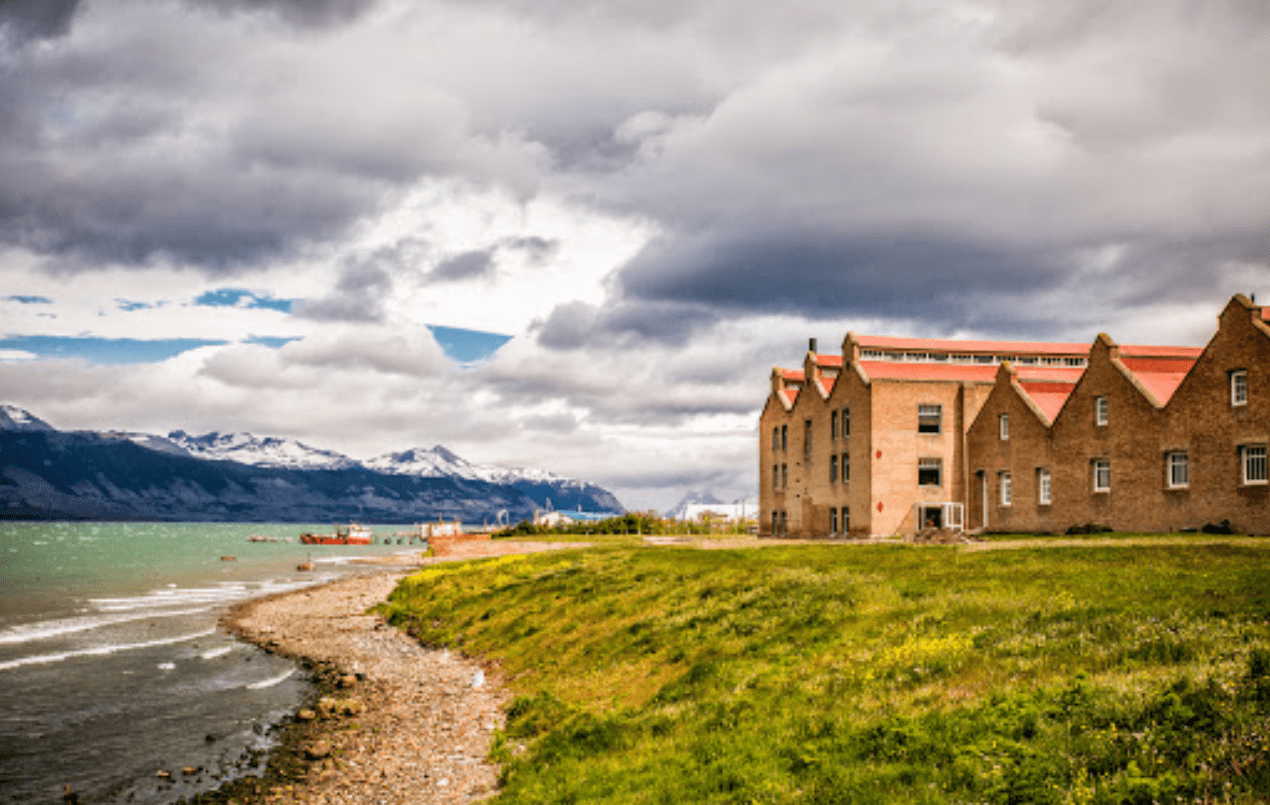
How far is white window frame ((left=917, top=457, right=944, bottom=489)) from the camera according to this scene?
70.3 metres

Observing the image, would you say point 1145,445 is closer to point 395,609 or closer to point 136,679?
point 395,609

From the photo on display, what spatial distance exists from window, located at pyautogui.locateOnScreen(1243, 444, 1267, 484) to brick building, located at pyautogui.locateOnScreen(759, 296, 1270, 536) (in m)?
0.06

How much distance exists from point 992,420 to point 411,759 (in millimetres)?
56264

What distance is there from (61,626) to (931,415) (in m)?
62.9

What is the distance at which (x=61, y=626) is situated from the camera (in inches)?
2178

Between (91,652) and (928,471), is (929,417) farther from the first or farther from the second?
(91,652)

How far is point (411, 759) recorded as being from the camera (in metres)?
21.9

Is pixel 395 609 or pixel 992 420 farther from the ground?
pixel 992 420

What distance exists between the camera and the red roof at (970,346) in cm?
8031

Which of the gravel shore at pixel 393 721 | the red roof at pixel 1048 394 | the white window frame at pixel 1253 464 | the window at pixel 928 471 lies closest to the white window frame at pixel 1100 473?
the red roof at pixel 1048 394

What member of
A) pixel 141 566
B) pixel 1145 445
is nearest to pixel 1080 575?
pixel 1145 445

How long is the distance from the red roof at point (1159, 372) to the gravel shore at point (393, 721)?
44.3 m

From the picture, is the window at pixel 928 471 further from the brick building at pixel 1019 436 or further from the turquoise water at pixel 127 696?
the turquoise water at pixel 127 696

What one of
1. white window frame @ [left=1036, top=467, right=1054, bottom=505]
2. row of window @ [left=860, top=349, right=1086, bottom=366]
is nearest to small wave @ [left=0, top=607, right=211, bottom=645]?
row of window @ [left=860, top=349, right=1086, bottom=366]
